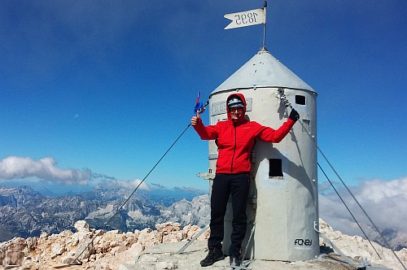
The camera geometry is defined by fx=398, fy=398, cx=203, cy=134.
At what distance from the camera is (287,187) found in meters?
7.94

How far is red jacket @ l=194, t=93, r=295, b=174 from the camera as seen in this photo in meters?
7.62

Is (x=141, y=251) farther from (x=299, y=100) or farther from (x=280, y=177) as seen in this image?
(x=299, y=100)

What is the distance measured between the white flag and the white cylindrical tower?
1.31m

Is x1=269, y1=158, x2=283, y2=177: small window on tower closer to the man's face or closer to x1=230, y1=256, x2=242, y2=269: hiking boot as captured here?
the man's face

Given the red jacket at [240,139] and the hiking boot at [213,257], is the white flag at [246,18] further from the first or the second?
the hiking boot at [213,257]

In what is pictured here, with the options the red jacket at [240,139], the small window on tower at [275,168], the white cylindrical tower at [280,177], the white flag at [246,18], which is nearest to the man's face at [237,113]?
the red jacket at [240,139]

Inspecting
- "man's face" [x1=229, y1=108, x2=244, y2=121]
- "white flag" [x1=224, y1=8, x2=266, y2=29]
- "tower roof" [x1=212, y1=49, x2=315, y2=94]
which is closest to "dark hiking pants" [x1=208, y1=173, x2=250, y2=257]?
"man's face" [x1=229, y1=108, x2=244, y2=121]

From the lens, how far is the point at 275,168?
817 cm

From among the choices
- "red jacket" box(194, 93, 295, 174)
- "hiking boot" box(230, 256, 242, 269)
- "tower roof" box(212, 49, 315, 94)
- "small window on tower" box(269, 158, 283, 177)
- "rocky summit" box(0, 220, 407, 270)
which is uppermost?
"tower roof" box(212, 49, 315, 94)

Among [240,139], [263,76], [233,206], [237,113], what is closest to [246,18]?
[263,76]

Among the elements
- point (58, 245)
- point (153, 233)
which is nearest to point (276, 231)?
point (153, 233)

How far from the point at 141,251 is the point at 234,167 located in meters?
4.35

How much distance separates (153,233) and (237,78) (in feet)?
22.3

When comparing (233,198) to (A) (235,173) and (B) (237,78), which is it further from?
(B) (237,78)
